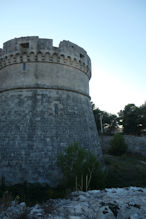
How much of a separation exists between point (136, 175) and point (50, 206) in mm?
8191

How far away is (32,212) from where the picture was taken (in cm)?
487

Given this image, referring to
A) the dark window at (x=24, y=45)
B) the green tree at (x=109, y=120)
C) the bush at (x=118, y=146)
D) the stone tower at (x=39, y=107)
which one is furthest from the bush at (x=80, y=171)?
the green tree at (x=109, y=120)

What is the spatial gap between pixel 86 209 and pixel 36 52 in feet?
32.6

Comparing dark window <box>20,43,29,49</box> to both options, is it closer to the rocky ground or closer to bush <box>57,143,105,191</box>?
bush <box>57,143,105,191</box>

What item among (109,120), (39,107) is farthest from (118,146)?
(109,120)

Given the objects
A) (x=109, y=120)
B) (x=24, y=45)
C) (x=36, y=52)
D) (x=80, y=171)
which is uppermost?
(x=24, y=45)

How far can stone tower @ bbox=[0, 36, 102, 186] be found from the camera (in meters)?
8.56

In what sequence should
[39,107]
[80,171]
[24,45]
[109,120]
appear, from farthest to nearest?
[109,120] < [24,45] < [39,107] < [80,171]

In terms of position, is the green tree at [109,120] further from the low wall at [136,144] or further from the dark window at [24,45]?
the dark window at [24,45]

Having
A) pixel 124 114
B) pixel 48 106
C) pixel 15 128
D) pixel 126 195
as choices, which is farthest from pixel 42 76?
pixel 124 114

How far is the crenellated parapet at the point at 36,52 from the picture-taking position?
10.3m

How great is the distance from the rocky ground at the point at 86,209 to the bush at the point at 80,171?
1.21 m

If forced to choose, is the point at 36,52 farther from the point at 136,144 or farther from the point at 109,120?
the point at 109,120

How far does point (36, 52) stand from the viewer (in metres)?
10.3
